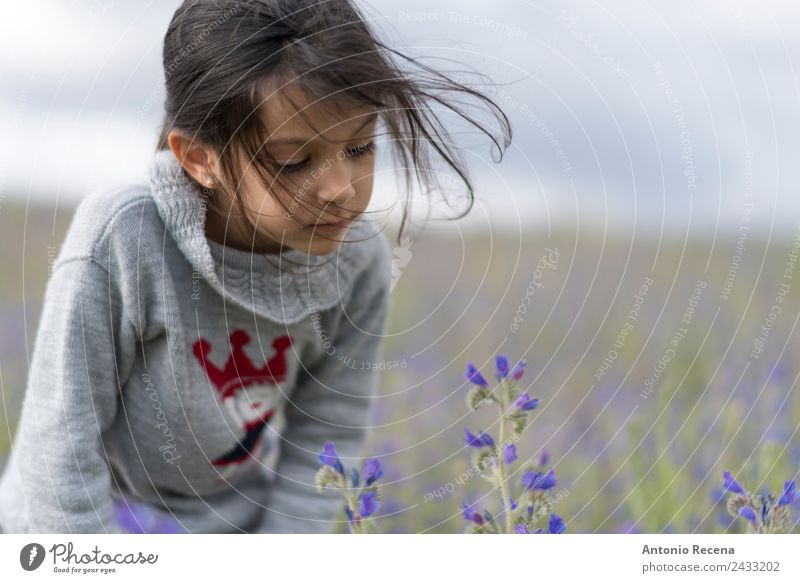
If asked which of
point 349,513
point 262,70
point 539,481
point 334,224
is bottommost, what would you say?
point 349,513

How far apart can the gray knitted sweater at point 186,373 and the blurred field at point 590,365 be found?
0.12m

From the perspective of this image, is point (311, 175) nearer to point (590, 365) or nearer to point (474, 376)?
point (474, 376)

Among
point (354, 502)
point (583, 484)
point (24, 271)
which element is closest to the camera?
point (354, 502)

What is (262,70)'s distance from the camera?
0.74m

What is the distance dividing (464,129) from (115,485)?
51 cm

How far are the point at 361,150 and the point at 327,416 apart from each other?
0.33m

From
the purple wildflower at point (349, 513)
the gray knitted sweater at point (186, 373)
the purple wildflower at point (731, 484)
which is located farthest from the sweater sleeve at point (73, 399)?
the purple wildflower at point (731, 484)

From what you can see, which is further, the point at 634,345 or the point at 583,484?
the point at 634,345

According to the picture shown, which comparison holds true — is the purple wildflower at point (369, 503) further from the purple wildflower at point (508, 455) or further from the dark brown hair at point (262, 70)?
the dark brown hair at point (262, 70)

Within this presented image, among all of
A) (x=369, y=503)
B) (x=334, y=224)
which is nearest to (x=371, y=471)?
(x=369, y=503)

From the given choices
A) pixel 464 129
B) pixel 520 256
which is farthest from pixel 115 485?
pixel 520 256

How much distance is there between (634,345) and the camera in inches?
51.7

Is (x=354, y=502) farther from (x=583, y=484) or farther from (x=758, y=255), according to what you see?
(x=758, y=255)

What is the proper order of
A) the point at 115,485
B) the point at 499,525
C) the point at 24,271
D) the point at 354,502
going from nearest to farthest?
the point at 354,502, the point at 499,525, the point at 115,485, the point at 24,271
